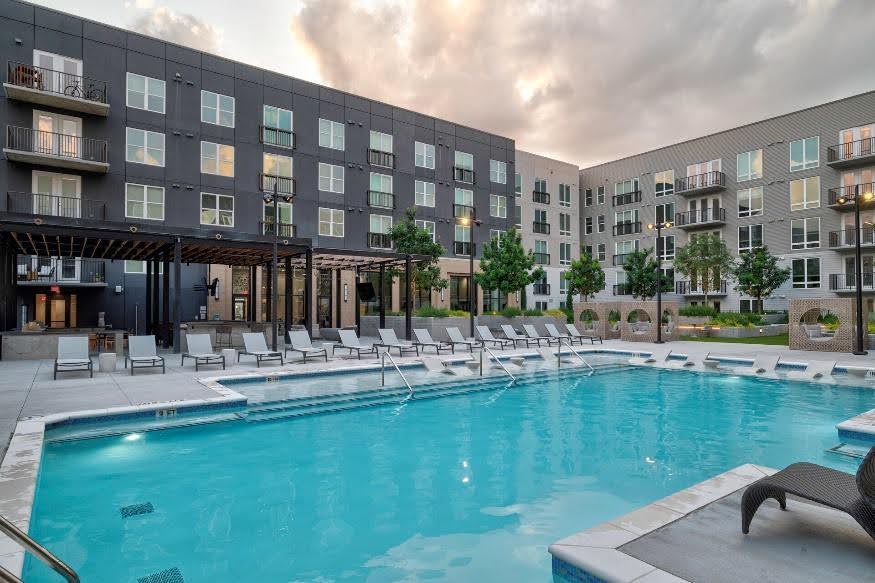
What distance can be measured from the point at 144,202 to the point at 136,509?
2354 centimetres

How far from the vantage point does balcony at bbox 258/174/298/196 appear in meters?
28.0

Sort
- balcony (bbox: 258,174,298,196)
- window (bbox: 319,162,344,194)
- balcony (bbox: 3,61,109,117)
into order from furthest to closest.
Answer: window (bbox: 319,162,344,194) < balcony (bbox: 258,174,298,196) < balcony (bbox: 3,61,109,117)

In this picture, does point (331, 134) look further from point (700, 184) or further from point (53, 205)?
point (700, 184)

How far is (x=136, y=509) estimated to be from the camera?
206 inches

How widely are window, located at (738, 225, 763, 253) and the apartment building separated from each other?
0.23ft

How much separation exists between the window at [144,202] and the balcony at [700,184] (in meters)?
34.8

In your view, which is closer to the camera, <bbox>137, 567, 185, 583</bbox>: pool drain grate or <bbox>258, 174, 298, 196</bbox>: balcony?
<bbox>137, 567, 185, 583</bbox>: pool drain grate

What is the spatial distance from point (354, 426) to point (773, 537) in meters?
6.42

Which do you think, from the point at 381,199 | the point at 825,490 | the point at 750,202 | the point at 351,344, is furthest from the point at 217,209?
the point at 750,202

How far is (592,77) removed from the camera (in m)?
22.7

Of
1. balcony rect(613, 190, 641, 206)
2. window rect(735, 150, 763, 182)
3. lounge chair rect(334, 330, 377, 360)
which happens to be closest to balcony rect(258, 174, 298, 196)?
lounge chair rect(334, 330, 377, 360)

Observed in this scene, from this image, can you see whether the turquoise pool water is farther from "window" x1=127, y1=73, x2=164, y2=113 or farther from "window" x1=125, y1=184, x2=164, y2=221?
"window" x1=127, y1=73, x2=164, y2=113

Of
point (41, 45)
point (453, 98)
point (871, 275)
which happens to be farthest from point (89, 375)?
point (871, 275)

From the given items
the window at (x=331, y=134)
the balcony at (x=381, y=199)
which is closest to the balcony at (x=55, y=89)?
the window at (x=331, y=134)
